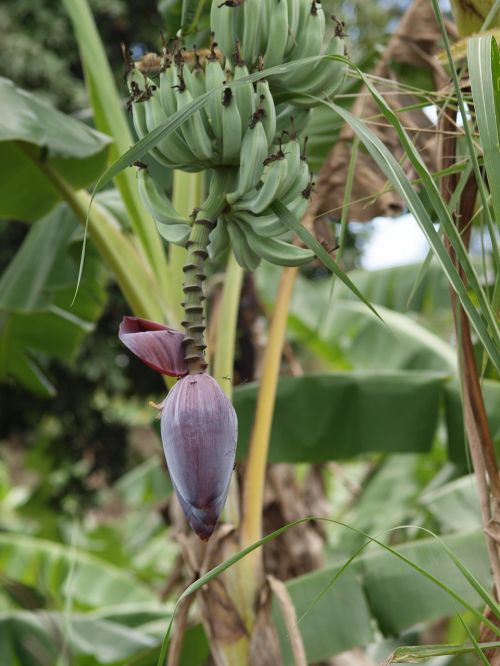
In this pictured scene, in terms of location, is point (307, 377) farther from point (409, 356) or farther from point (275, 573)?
point (409, 356)

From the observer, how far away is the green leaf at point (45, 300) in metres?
1.63

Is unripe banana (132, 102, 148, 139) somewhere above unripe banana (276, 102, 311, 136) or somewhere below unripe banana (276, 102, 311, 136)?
below

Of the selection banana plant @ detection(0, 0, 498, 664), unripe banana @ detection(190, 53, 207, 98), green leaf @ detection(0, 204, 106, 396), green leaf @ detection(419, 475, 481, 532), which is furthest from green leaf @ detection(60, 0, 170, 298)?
green leaf @ detection(419, 475, 481, 532)

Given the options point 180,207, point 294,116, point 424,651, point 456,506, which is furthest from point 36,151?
point 456,506

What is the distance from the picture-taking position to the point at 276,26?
0.74 m

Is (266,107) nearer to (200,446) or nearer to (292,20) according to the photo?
(292,20)

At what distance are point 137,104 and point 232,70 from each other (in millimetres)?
84

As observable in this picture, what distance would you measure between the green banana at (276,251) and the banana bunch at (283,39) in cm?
13

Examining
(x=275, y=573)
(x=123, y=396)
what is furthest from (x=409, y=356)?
(x=123, y=396)

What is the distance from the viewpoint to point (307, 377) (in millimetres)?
1604

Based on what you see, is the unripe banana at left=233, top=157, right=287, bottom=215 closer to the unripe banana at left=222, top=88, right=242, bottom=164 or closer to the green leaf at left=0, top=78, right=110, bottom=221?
the unripe banana at left=222, top=88, right=242, bottom=164

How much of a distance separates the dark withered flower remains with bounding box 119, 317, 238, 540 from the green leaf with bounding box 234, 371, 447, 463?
99cm

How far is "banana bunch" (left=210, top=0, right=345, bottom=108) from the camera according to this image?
0.73 metres

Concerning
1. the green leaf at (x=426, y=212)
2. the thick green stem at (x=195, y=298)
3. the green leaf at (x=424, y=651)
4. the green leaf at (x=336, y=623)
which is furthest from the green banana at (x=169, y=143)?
the green leaf at (x=336, y=623)
